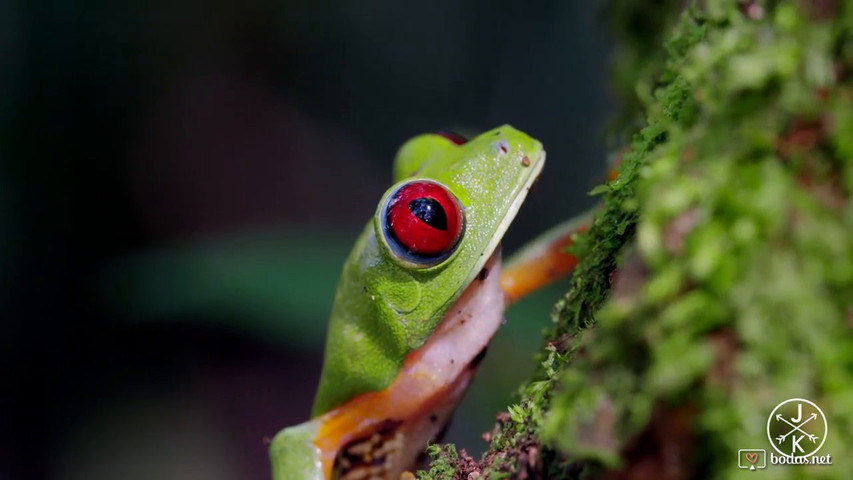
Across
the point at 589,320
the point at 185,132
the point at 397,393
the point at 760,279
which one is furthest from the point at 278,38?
the point at 760,279

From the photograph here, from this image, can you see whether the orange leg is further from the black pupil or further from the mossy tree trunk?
the mossy tree trunk

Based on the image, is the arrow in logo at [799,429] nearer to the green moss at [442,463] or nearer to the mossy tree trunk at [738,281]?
the mossy tree trunk at [738,281]

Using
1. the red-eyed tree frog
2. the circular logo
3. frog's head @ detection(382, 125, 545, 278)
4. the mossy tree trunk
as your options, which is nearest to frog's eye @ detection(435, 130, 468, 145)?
the red-eyed tree frog

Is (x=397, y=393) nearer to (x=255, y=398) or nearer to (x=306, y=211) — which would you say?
(x=255, y=398)

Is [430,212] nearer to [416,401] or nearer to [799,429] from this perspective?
[416,401]

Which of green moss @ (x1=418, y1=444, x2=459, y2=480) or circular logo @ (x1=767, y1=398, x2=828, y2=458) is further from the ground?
green moss @ (x1=418, y1=444, x2=459, y2=480)

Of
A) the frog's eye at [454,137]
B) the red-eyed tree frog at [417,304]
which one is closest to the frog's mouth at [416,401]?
the red-eyed tree frog at [417,304]

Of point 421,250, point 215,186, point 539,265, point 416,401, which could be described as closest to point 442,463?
point 421,250
